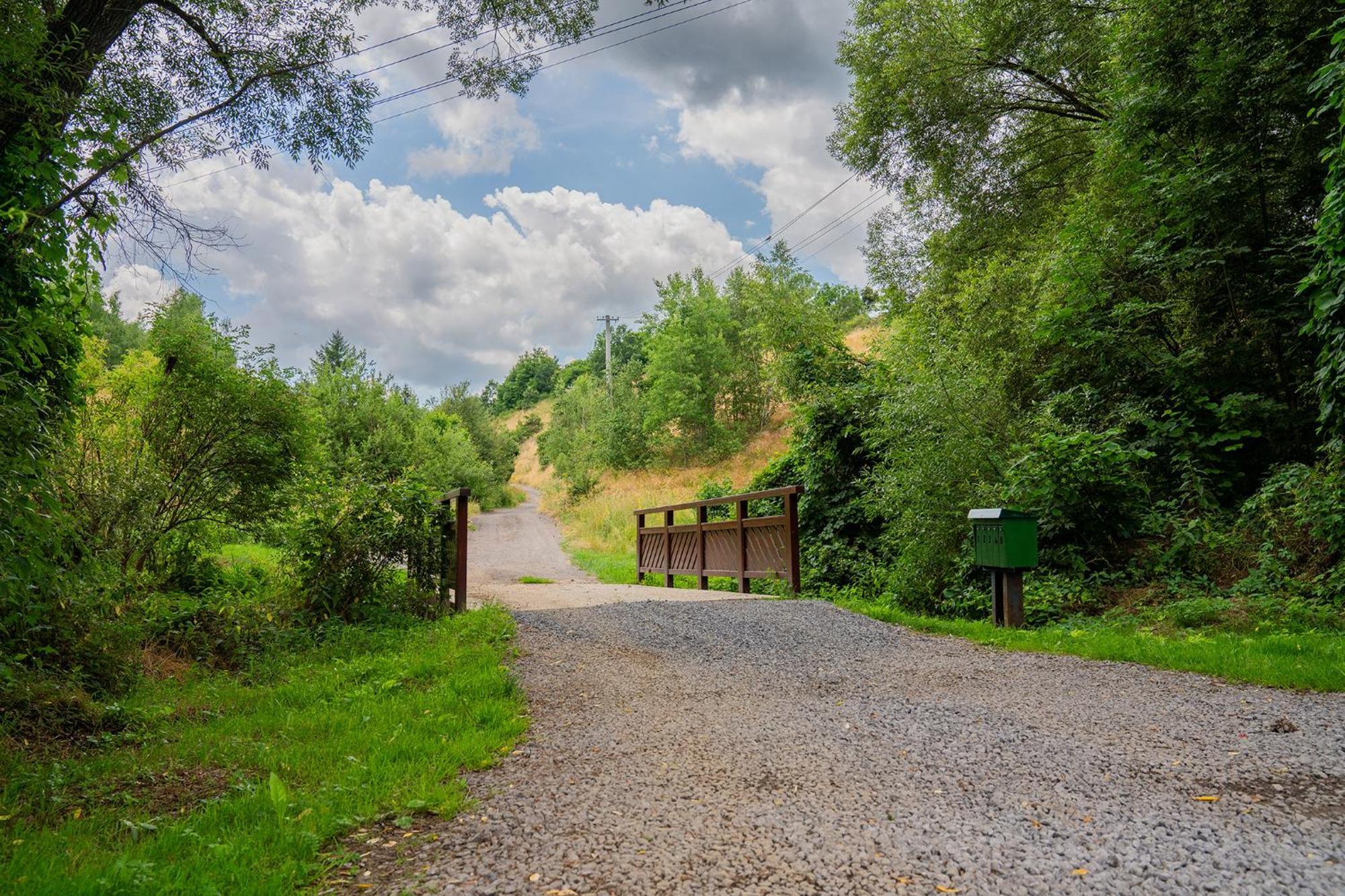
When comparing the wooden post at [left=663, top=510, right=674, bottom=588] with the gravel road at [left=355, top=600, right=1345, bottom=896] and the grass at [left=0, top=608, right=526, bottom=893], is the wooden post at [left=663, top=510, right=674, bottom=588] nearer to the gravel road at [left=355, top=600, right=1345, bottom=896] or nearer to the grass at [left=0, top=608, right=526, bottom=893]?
the grass at [left=0, top=608, right=526, bottom=893]

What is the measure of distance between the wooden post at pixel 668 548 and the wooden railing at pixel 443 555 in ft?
17.5

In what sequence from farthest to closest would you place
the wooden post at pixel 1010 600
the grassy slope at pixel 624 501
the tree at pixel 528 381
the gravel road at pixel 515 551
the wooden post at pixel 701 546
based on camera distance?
the tree at pixel 528 381 → the grassy slope at pixel 624 501 → the gravel road at pixel 515 551 → the wooden post at pixel 701 546 → the wooden post at pixel 1010 600

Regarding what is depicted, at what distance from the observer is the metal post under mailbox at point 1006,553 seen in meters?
5.72

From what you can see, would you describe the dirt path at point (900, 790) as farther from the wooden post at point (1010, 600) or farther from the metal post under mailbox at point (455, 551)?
the metal post under mailbox at point (455, 551)

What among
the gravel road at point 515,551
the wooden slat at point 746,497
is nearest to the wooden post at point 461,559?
the gravel road at point 515,551

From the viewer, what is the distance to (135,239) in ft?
17.1

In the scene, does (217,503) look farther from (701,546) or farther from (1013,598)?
(1013,598)

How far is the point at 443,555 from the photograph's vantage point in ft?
23.3

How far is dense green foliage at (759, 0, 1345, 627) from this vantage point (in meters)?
6.11

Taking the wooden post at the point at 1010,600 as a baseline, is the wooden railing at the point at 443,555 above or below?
above

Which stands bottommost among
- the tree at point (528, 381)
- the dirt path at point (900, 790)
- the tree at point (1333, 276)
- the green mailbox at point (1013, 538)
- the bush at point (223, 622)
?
the dirt path at point (900, 790)

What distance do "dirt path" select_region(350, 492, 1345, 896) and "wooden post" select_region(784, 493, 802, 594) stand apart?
4043mm

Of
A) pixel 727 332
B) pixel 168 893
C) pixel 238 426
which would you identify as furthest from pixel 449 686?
pixel 727 332

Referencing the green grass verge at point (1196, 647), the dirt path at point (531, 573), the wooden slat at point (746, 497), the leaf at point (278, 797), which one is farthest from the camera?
the wooden slat at point (746, 497)
